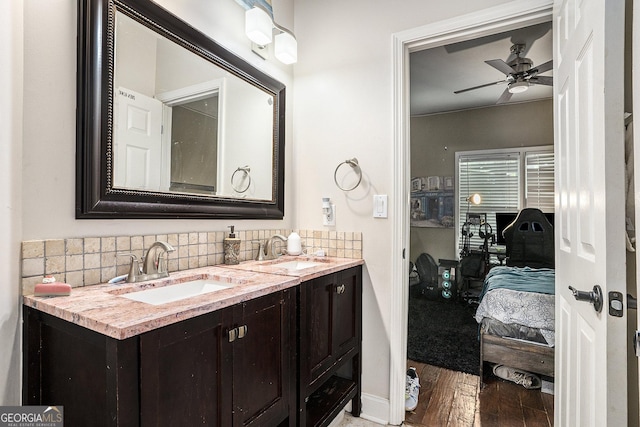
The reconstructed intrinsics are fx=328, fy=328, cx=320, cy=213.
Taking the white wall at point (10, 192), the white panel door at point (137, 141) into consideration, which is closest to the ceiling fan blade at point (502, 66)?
the white panel door at point (137, 141)

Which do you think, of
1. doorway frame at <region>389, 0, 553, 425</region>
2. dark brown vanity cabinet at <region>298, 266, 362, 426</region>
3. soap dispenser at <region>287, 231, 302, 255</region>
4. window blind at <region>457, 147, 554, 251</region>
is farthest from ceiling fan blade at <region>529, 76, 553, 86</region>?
soap dispenser at <region>287, 231, 302, 255</region>

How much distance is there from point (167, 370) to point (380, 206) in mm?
1419

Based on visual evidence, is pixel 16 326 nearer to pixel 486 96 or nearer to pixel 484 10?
pixel 484 10

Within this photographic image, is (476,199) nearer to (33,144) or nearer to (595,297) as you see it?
(595,297)

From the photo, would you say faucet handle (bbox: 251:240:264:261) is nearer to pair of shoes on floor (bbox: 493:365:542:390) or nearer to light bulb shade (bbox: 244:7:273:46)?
light bulb shade (bbox: 244:7:273:46)

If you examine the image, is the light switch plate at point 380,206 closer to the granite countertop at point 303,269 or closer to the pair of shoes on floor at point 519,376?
the granite countertop at point 303,269

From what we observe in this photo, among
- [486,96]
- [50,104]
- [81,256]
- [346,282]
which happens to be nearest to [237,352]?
[81,256]

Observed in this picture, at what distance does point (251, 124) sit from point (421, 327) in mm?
2777

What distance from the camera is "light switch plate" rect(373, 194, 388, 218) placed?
198 centimetres

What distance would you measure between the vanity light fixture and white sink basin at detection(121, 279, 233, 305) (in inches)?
54.0

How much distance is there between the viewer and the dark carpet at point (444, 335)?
271 cm

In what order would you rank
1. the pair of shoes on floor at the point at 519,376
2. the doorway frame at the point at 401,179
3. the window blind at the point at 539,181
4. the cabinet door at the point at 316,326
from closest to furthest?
the cabinet door at the point at 316,326 → the doorway frame at the point at 401,179 → the pair of shoes on floor at the point at 519,376 → the window blind at the point at 539,181

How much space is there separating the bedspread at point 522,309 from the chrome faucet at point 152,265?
2.21 m

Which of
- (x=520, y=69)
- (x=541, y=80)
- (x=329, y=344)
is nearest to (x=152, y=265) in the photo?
(x=329, y=344)
